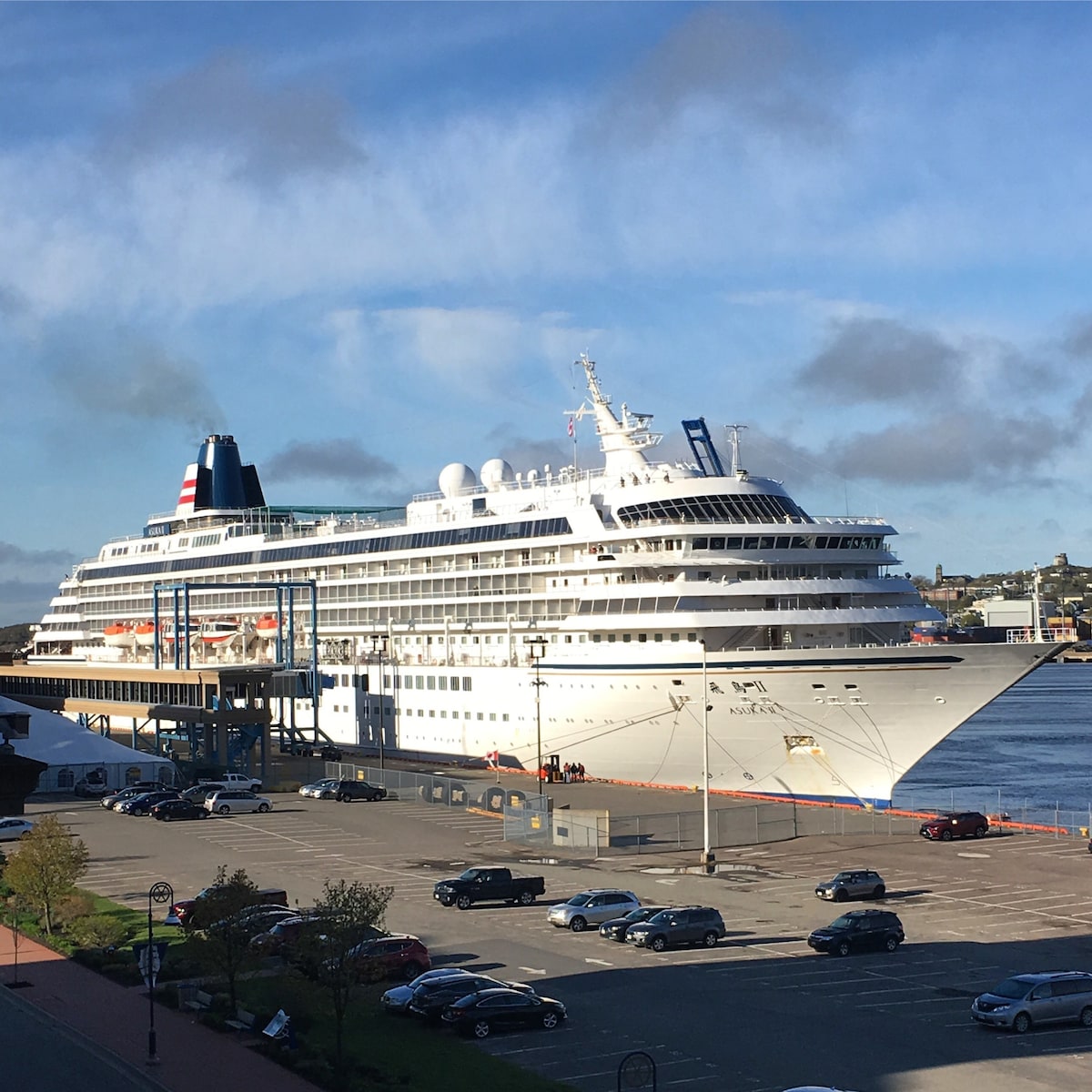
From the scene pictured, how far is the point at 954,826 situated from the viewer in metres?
44.9

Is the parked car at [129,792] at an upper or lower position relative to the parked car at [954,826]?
upper

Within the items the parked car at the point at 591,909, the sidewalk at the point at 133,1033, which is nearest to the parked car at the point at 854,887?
the parked car at the point at 591,909

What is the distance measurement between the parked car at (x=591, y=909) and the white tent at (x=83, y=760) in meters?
32.8

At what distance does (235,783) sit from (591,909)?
95.6 ft

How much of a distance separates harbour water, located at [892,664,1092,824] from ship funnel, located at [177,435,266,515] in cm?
4617

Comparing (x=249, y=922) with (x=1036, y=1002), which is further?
(x=249, y=922)

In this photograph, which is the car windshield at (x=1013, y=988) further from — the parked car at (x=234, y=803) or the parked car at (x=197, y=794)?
the parked car at (x=197, y=794)

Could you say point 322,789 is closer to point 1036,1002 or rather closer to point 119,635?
point 1036,1002

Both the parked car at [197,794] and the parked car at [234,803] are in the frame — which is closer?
the parked car at [234,803]

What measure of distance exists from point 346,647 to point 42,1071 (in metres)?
54.8

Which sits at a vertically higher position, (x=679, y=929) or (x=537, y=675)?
(x=537, y=675)

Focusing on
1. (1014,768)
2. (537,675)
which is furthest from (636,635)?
(1014,768)

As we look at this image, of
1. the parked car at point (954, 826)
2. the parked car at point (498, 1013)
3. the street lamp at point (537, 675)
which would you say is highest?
the street lamp at point (537, 675)

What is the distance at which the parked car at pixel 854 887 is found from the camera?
34562 mm
